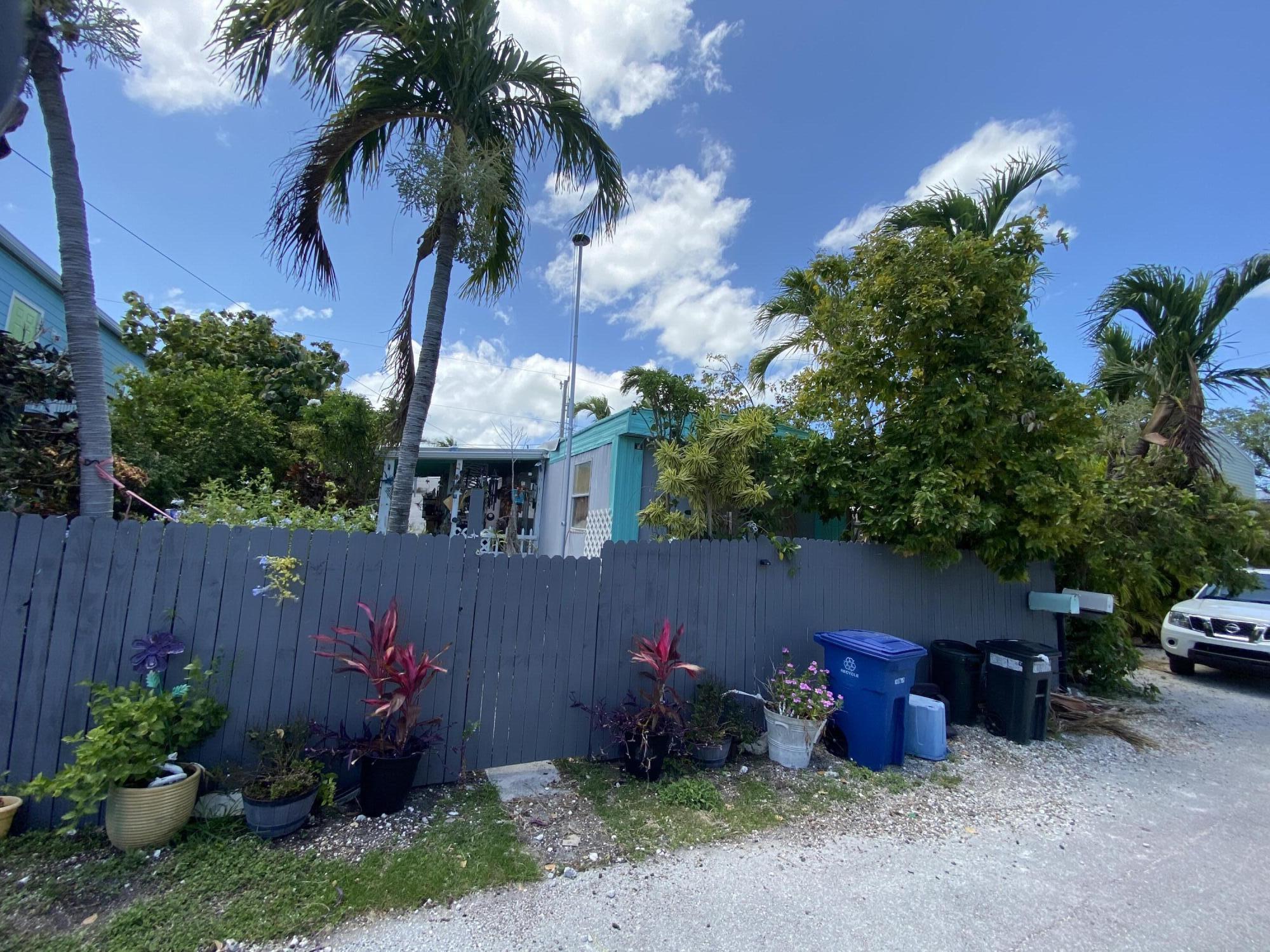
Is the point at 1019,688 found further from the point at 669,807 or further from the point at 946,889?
the point at 669,807

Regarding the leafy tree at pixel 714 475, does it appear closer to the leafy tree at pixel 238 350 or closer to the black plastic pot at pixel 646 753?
the black plastic pot at pixel 646 753

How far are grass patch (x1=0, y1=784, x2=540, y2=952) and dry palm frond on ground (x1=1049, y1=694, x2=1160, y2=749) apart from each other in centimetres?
549

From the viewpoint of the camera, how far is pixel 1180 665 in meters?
8.80

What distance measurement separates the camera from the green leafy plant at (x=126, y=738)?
257 centimetres

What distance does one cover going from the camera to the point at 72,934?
7.09ft

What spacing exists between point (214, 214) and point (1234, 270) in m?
14.5

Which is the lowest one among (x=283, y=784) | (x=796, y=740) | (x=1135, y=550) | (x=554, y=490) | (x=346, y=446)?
(x=796, y=740)

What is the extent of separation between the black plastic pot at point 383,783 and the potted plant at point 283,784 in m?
0.19

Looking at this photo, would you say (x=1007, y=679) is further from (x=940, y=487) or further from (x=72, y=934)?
(x=72, y=934)

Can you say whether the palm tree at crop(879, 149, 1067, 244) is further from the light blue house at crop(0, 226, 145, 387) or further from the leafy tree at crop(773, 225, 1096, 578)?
the light blue house at crop(0, 226, 145, 387)

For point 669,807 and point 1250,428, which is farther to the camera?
point 1250,428

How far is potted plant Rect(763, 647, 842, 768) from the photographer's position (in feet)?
14.1

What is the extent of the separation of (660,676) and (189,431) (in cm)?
907

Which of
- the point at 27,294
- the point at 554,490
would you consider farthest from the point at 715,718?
the point at 27,294
